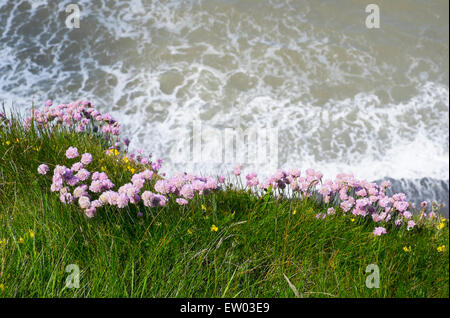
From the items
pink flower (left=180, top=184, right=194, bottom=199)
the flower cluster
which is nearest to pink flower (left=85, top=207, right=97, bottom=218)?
the flower cluster

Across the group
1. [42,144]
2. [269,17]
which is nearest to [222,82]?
[269,17]

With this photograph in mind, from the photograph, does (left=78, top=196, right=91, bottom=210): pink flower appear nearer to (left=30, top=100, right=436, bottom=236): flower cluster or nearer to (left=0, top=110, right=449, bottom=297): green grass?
(left=30, top=100, right=436, bottom=236): flower cluster

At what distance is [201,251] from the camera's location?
8.00ft

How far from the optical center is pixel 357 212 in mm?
3217

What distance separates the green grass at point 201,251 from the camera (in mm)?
2324

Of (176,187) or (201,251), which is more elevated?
(176,187)

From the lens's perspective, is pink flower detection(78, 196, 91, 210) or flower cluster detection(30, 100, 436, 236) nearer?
pink flower detection(78, 196, 91, 210)

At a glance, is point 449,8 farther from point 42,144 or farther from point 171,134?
point 42,144

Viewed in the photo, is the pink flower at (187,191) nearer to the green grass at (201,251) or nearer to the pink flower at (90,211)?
the green grass at (201,251)

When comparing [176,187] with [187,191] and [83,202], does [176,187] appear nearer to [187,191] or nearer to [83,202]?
[187,191]

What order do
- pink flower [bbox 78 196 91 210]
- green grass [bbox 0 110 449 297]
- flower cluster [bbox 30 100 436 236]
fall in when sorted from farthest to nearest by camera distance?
flower cluster [bbox 30 100 436 236]
pink flower [bbox 78 196 91 210]
green grass [bbox 0 110 449 297]

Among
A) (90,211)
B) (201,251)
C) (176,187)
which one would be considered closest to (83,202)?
(90,211)

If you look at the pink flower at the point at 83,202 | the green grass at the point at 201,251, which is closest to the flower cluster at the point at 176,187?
the pink flower at the point at 83,202

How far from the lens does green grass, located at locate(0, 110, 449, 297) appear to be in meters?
2.32
